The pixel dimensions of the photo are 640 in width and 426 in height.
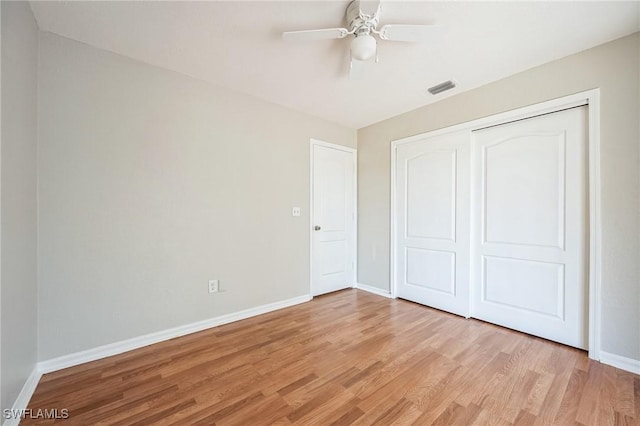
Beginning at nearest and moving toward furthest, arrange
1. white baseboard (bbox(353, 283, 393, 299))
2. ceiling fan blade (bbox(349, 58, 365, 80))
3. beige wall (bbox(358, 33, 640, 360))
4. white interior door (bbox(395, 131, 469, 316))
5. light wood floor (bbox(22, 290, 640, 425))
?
1. light wood floor (bbox(22, 290, 640, 425))
2. beige wall (bbox(358, 33, 640, 360))
3. ceiling fan blade (bbox(349, 58, 365, 80))
4. white interior door (bbox(395, 131, 469, 316))
5. white baseboard (bbox(353, 283, 393, 299))

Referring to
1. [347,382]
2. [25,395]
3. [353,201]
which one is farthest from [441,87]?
[25,395]

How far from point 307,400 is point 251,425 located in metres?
0.35

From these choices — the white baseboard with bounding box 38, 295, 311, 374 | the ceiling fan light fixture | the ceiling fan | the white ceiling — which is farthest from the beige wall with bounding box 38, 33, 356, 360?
the ceiling fan light fixture

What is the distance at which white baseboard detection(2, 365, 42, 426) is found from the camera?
1341 millimetres

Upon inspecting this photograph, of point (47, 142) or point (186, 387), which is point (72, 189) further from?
point (186, 387)

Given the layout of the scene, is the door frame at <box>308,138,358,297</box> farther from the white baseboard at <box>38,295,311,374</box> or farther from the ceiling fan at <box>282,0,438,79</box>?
the ceiling fan at <box>282,0,438,79</box>

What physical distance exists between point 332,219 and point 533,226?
2216 mm

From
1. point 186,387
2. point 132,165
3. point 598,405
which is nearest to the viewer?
point 598,405

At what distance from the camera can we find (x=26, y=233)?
1.61 m

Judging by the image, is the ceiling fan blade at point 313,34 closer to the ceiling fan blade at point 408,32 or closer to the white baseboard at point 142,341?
the ceiling fan blade at point 408,32

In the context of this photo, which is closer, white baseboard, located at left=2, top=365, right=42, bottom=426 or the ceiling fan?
white baseboard, located at left=2, top=365, right=42, bottom=426

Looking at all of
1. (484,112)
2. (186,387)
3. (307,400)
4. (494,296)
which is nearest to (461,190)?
(484,112)

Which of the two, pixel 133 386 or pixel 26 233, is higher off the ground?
pixel 26 233

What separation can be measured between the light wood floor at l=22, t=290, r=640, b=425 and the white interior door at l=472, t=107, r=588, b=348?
234 millimetres
